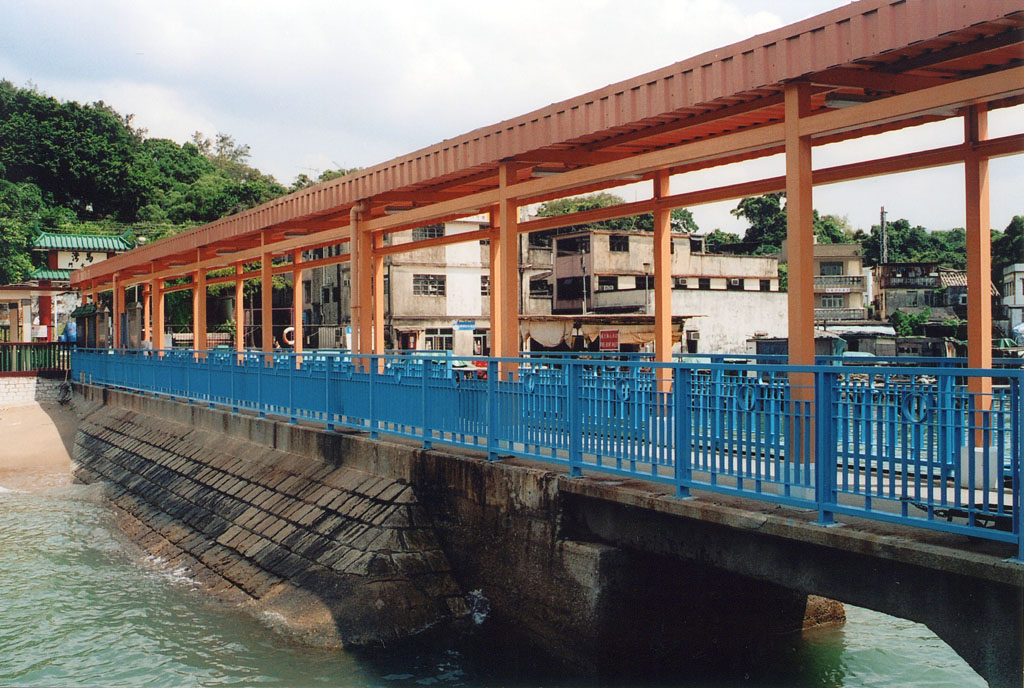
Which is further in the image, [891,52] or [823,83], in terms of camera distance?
[823,83]

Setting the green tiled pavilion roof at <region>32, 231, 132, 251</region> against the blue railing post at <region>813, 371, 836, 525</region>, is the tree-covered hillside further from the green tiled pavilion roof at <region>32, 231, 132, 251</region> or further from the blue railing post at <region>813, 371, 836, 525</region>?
the blue railing post at <region>813, 371, 836, 525</region>

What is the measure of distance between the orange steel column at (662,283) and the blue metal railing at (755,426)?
38 cm

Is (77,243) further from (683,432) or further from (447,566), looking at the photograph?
(683,432)

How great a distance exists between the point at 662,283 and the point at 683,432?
430 centimetres

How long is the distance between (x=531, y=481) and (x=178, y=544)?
693 cm

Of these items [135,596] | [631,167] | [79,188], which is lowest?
[135,596]

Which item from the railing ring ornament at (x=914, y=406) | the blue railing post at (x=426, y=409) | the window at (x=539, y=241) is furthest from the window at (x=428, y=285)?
the railing ring ornament at (x=914, y=406)

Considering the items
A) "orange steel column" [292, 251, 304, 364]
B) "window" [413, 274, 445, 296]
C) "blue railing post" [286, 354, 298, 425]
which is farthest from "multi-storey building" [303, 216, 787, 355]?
"blue railing post" [286, 354, 298, 425]

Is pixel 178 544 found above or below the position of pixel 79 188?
below

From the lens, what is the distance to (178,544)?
12.6 m

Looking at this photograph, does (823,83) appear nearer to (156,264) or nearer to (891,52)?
(891,52)

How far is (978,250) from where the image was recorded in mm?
8070

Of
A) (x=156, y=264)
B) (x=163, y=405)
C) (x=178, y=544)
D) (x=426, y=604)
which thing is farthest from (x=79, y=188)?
(x=426, y=604)

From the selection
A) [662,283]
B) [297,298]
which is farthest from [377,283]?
[662,283]
